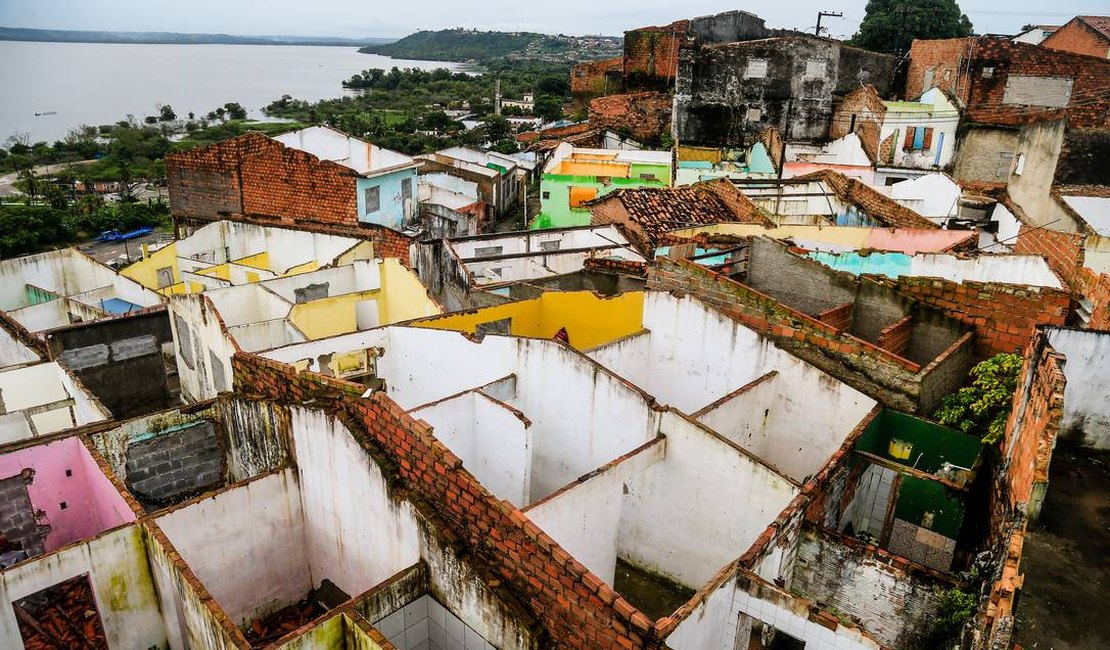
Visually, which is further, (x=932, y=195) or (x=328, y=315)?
(x=932, y=195)

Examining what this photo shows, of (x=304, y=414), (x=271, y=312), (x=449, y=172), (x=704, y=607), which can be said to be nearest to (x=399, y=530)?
(x=304, y=414)

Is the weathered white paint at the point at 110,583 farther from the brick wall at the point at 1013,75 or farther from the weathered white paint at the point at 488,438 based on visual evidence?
the brick wall at the point at 1013,75

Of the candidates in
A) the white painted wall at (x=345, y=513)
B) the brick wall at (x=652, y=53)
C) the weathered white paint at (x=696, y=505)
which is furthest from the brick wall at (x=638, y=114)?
the white painted wall at (x=345, y=513)

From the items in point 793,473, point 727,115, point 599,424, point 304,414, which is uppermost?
point 727,115

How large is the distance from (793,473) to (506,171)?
28067 millimetres

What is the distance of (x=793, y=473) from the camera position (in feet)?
38.1

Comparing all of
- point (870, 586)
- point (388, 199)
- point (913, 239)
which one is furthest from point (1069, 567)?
point (388, 199)

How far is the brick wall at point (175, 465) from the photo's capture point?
32.9 feet

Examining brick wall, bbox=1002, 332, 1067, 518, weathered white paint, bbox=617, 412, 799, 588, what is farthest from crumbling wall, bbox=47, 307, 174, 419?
brick wall, bbox=1002, 332, 1067, 518

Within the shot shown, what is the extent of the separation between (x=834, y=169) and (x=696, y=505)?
1980cm

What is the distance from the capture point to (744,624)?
7348 millimetres

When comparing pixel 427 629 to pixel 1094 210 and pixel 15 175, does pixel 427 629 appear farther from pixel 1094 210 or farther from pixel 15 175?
pixel 15 175

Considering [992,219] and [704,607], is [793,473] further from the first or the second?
[992,219]

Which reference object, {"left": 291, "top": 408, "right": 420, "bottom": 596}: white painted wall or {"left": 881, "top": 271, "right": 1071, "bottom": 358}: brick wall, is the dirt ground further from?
{"left": 291, "top": 408, "right": 420, "bottom": 596}: white painted wall
